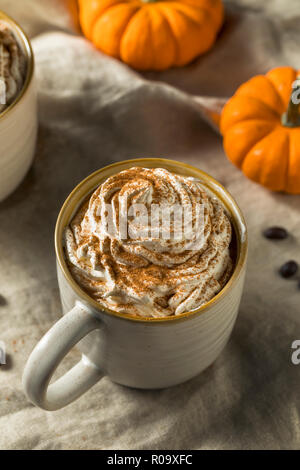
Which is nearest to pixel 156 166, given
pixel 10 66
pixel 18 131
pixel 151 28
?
pixel 18 131

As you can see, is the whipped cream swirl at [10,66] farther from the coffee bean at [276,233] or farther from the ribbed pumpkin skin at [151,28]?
the coffee bean at [276,233]

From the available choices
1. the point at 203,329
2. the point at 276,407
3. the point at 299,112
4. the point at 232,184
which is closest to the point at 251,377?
the point at 276,407

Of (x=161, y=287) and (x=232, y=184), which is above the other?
(x=161, y=287)

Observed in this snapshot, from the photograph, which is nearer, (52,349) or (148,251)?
(52,349)

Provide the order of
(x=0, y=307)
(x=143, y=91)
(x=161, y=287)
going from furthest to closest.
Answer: (x=143, y=91) → (x=0, y=307) → (x=161, y=287)

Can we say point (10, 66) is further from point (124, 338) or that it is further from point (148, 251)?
point (124, 338)

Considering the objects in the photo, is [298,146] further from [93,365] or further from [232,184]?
[93,365]
